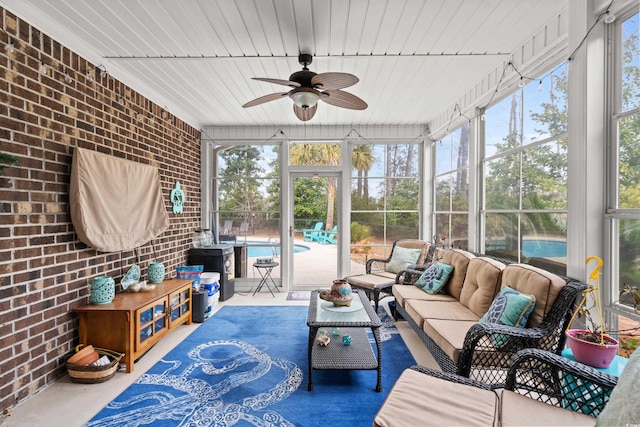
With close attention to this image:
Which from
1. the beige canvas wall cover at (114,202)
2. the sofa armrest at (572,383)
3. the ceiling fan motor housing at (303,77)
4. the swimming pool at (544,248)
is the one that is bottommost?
the sofa armrest at (572,383)

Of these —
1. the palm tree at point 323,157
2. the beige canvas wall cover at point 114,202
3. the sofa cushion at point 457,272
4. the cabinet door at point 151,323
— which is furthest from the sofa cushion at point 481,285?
the beige canvas wall cover at point 114,202

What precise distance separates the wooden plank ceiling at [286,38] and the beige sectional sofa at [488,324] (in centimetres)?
Answer: 189

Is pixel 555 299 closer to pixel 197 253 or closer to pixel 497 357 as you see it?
pixel 497 357

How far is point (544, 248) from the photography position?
2.59 meters

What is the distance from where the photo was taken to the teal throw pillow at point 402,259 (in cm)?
438

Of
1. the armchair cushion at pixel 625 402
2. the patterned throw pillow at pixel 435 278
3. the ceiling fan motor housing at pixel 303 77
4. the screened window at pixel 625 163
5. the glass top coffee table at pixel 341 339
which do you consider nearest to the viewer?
the armchair cushion at pixel 625 402

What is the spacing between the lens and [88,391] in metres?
2.28

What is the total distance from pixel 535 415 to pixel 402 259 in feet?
10.2

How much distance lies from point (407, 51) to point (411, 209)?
2932 millimetres

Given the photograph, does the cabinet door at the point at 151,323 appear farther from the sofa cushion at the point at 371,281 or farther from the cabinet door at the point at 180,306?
the sofa cushion at the point at 371,281

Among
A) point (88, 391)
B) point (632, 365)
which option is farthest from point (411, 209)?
point (88, 391)

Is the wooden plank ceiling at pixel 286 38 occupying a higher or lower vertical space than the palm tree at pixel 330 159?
higher


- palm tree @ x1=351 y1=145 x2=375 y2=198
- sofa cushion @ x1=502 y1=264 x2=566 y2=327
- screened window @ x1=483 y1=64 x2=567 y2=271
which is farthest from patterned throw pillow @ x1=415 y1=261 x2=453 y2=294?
palm tree @ x1=351 y1=145 x2=375 y2=198

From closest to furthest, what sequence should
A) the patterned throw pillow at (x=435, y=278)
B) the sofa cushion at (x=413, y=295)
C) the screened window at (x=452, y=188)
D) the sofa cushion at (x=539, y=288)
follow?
the sofa cushion at (x=539, y=288) < the sofa cushion at (x=413, y=295) < the patterned throw pillow at (x=435, y=278) < the screened window at (x=452, y=188)
